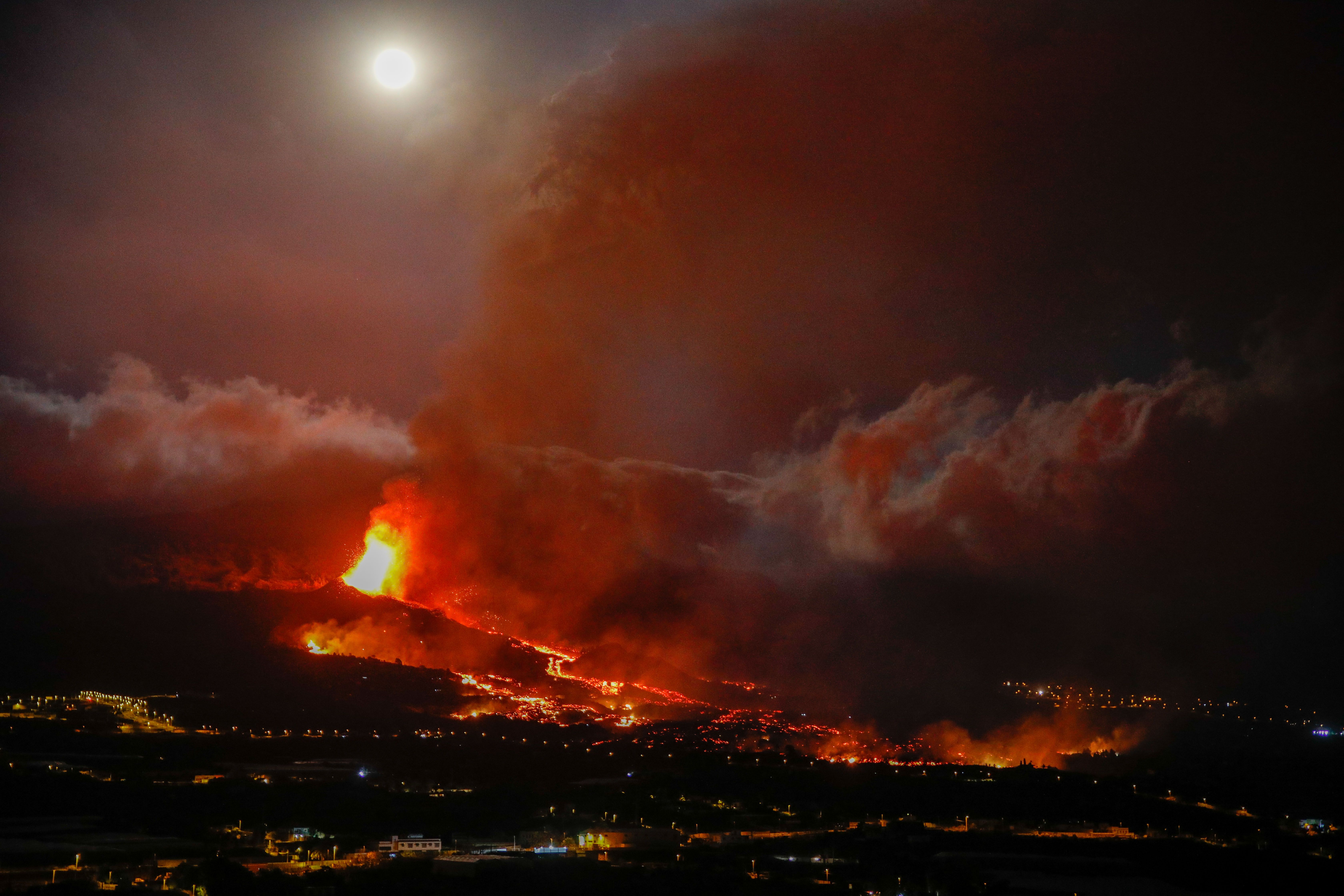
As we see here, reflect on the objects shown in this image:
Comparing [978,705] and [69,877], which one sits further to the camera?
[978,705]

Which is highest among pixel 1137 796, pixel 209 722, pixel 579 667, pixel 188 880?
pixel 579 667

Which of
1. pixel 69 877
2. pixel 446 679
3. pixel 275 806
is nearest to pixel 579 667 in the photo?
pixel 446 679

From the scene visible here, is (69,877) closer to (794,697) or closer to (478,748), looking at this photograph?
(478,748)

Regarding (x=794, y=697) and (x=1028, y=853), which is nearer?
(x=1028, y=853)

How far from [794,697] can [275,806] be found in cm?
4980

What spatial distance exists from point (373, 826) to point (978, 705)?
44000 millimetres

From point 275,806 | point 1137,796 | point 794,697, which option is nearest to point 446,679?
point 794,697

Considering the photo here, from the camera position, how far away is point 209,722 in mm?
69125

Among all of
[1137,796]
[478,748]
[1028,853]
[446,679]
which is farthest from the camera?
[446,679]

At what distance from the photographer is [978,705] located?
262ft

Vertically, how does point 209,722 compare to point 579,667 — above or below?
below

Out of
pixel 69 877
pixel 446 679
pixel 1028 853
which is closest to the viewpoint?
pixel 69 877

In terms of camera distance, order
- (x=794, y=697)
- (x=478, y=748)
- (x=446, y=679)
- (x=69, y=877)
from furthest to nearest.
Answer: (x=794, y=697)
(x=446, y=679)
(x=478, y=748)
(x=69, y=877)

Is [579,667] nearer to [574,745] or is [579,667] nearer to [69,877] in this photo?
[574,745]
